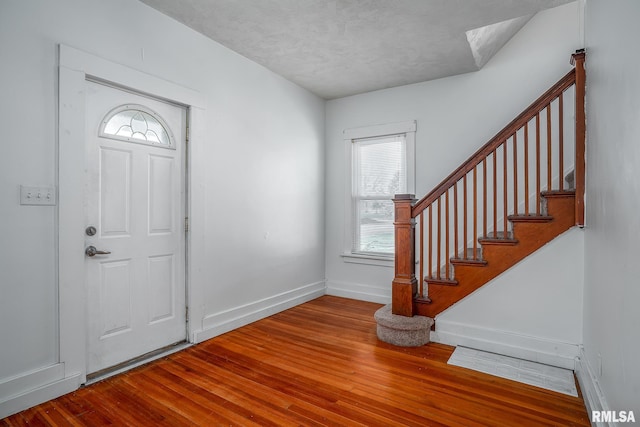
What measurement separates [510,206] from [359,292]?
2188 millimetres

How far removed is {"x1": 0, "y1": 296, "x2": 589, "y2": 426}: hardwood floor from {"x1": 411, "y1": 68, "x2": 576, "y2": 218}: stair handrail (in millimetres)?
1409

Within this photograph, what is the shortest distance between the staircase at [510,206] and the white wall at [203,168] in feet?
5.16

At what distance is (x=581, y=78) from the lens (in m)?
2.59

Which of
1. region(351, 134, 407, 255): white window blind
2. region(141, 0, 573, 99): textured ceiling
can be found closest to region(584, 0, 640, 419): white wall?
region(141, 0, 573, 99): textured ceiling

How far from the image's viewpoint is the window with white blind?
4.39 meters

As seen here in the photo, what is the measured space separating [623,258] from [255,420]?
2.09 meters

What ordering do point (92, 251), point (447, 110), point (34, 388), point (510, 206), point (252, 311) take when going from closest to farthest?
point (34, 388), point (92, 251), point (510, 206), point (252, 311), point (447, 110)

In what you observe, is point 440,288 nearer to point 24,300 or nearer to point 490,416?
point 490,416

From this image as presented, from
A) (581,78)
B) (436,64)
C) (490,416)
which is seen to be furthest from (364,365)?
(436,64)

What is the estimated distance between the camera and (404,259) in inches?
128

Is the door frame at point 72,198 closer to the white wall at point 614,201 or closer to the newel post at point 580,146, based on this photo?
the white wall at point 614,201

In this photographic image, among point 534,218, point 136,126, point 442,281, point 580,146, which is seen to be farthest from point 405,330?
point 136,126

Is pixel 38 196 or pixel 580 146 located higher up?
pixel 580 146

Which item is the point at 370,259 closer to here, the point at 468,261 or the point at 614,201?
the point at 468,261
